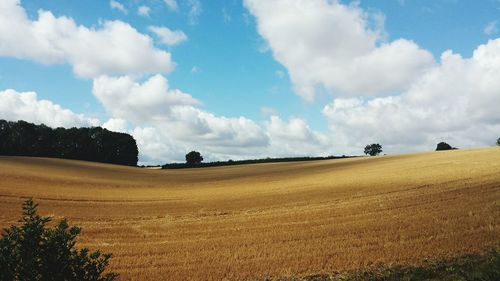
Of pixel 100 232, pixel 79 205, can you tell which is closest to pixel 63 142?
pixel 79 205

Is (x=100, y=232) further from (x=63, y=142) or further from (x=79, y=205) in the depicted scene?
(x=63, y=142)

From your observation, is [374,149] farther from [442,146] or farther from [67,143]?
[67,143]

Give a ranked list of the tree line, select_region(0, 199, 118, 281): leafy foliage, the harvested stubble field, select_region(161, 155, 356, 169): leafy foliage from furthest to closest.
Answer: the tree line < select_region(161, 155, 356, 169): leafy foliage < the harvested stubble field < select_region(0, 199, 118, 281): leafy foliage

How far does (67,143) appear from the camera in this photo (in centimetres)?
10800

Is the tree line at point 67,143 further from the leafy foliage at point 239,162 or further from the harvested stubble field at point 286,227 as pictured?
the harvested stubble field at point 286,227

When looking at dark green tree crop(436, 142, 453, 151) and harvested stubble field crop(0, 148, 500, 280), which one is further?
dark green tree crop(436, 142, 453, 151)

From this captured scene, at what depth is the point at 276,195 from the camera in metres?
31.7

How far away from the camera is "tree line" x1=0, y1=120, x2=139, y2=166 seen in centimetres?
10038

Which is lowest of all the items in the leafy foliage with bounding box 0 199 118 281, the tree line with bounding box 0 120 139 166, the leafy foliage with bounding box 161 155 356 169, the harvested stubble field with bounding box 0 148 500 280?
the harvested stubble field with bounding box 0 148 500 280

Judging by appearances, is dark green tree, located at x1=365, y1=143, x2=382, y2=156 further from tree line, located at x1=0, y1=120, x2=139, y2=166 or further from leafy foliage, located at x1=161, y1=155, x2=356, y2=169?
tree line, located at x1=0, y1=120, x2=139, y2=166

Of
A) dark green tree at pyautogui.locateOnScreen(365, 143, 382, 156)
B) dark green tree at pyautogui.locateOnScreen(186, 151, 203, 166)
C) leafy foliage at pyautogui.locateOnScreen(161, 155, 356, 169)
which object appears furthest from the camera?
dark green tree at pyautogui.locateOnScreen(365, 143, 382, 156)

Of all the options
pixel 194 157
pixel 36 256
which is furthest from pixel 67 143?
pixel 36 256

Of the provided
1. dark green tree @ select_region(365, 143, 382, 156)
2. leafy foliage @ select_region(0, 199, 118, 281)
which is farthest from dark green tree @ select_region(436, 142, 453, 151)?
leafy foliage @ select_region(0, 199, 118, 281)

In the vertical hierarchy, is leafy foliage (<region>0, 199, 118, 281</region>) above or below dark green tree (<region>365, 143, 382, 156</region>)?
below
